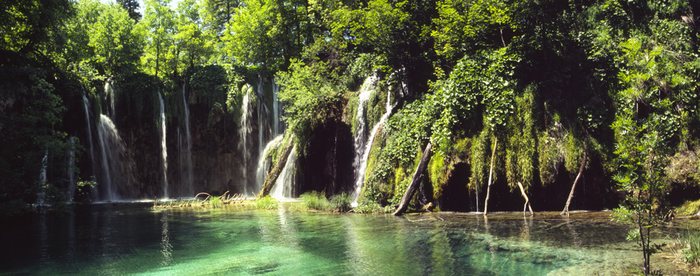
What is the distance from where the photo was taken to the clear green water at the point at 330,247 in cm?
Result: 848

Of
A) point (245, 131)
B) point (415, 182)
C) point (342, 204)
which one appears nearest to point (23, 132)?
Answer: point (342, 204)

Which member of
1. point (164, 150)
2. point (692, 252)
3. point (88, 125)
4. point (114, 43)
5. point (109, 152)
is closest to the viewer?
point (692, 252)

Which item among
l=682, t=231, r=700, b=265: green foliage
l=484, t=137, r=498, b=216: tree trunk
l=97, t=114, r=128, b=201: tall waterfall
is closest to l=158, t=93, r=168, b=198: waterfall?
l=97, t=114, r=128, b=201: tall waterfall

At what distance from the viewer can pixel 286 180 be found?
26.5 metres

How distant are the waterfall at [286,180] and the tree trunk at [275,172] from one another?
0.31 metres

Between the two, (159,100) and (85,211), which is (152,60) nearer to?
(159,100)

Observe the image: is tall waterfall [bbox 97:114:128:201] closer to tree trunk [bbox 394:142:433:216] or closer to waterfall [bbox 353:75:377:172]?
waterfall [bbox 353:75:377:172]

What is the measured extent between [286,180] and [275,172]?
4.81ft

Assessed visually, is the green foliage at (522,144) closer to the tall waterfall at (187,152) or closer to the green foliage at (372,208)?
the green foliage at (372,208)

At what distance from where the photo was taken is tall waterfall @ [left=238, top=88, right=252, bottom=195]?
3284 cm

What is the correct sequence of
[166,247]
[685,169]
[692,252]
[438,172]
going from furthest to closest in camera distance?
[438,172], [685,169], [166,247], [692,252]

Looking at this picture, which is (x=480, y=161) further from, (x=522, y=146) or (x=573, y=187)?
(x=573, y=187)

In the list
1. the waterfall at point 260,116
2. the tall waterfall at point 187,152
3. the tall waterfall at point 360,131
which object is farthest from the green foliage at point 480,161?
the tall waterfall at point 187,152

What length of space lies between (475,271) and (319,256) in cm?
347
